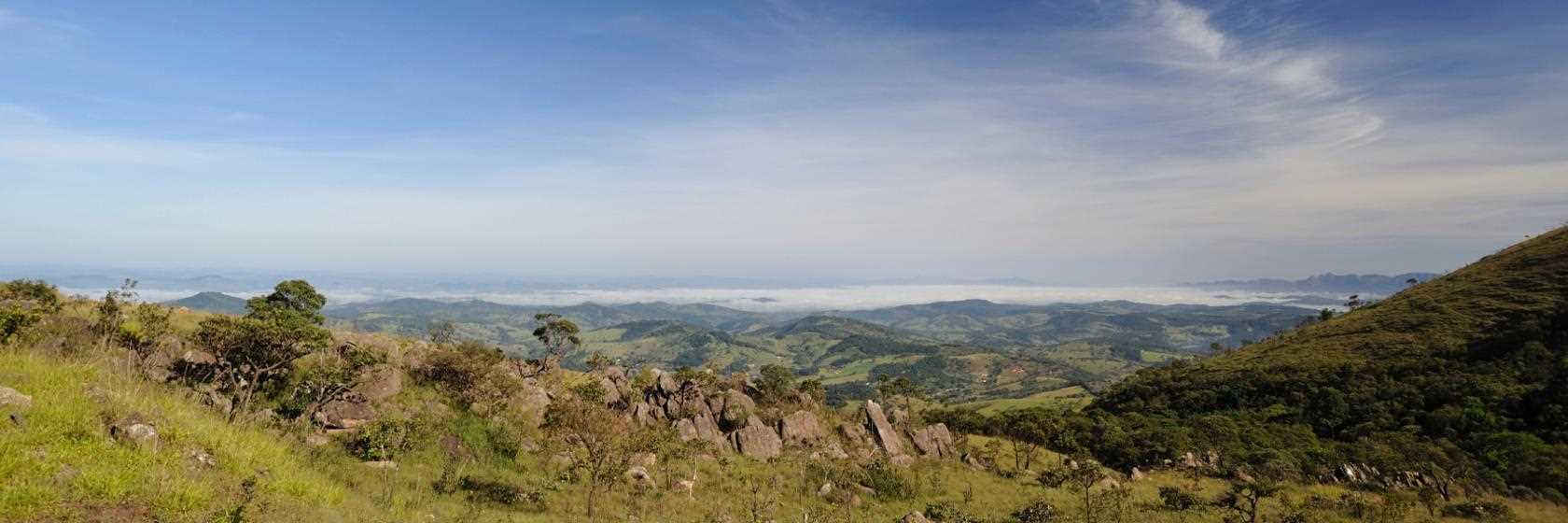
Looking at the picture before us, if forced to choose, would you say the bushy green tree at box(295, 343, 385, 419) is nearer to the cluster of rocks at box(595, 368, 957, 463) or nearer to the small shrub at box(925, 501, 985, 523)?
the cluster of rocks at box(595, 368, 957, 463)

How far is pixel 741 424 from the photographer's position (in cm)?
6506

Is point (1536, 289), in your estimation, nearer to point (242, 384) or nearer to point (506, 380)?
point (506, 380)

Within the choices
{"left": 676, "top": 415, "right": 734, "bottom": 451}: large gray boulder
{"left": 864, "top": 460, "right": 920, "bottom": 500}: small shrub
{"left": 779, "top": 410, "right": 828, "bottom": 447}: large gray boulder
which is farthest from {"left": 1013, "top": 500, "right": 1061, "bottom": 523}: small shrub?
{"left": 676, "top": 415, "right": 734, "bottom": 451}: large gray boulder

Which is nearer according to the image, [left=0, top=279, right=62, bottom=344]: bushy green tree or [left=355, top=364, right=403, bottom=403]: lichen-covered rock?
[left=0, top=279, right=62, bottom=344]: bushy green tree

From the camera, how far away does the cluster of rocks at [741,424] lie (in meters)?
61.7

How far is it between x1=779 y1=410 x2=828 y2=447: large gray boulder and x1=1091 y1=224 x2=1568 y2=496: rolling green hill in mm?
59441

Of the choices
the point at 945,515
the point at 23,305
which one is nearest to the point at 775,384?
the point at 945,515

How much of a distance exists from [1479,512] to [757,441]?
72.7 m

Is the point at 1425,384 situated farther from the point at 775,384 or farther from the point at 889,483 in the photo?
the point at 889,483

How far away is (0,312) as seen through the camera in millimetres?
24766

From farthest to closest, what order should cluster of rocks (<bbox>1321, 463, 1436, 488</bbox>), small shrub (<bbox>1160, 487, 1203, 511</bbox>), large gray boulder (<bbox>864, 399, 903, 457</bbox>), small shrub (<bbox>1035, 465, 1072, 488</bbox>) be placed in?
cluster of rocks (<bbox>1321, 463, 1436, 488</bbox>) → large gray boulder (<bbox>864, 399, 903, 457</bbox>) → small shrub (<bbox>1035, 465, 1072, 488</bbox>) → small shrub (<bbox>1160, 487, 1203, 511</bbox>)

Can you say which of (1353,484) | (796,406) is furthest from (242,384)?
(1353,484)

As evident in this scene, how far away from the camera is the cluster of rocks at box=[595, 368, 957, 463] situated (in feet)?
202

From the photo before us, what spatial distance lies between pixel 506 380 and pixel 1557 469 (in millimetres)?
124575
